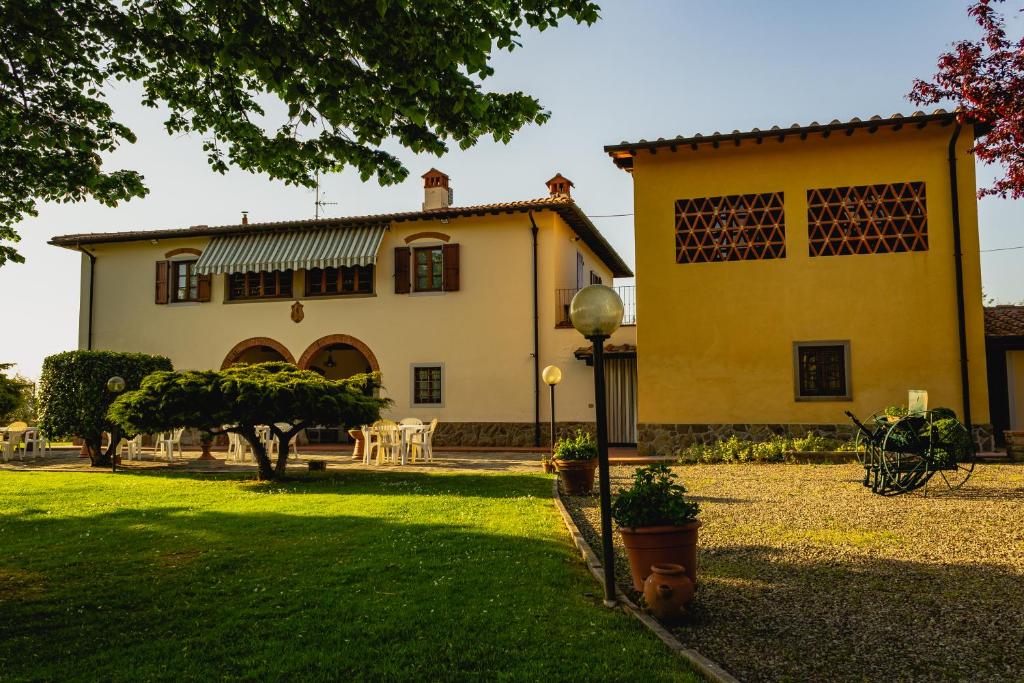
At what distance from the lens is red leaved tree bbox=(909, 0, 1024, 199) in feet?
30.3

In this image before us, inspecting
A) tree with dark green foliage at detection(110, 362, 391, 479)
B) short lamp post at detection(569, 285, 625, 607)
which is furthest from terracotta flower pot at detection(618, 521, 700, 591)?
tree with dark green foliage at detection(110, 362, 391, 479)

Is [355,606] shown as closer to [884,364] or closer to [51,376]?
[884,364]

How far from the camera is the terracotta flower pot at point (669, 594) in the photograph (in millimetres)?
4383

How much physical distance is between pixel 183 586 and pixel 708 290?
1117 centimetres

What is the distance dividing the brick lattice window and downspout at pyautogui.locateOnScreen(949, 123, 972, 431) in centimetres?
288

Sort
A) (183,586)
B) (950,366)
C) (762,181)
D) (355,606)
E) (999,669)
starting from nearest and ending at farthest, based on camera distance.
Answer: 1. (999,669)
2. (355,606)
3. (183,586)
4. (950,366)
5. (762,181)

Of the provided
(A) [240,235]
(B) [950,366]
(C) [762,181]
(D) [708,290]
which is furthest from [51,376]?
(B) [950,366]

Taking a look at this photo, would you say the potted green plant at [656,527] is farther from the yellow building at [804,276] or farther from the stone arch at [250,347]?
the stone arch at [250,347]

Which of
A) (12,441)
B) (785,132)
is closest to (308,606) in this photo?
(785,132)

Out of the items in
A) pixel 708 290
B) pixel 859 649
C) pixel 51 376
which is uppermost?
pixel 708 290

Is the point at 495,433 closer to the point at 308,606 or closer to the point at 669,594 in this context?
the point at 308,606

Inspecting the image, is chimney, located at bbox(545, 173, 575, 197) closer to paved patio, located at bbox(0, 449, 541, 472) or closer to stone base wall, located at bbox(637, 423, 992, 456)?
paved patio, located at bbox(0, 449, 541, 472)

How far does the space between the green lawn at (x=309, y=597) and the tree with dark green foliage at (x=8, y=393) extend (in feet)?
53.1

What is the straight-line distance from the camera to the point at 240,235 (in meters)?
20.6
